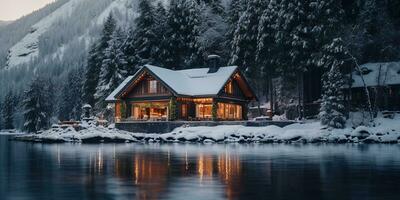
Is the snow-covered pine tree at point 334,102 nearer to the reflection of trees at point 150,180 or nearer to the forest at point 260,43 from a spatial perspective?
the forest at point 260,43

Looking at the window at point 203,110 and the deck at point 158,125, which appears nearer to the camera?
the deck at point 158,125

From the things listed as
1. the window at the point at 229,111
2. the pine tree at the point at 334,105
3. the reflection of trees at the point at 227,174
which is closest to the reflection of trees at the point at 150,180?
the reflection of trees at the point at 227,174

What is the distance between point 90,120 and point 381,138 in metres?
31.7

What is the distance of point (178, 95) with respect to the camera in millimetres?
49219

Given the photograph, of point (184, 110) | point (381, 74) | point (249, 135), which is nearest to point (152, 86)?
point (184, 110)

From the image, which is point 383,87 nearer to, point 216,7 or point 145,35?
point 216,7

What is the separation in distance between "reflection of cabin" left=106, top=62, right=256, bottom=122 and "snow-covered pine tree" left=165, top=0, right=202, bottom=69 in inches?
433

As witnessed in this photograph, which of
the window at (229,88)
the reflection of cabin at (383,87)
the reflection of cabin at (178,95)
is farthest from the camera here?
the window at (229,88)

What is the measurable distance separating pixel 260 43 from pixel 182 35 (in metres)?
18.6

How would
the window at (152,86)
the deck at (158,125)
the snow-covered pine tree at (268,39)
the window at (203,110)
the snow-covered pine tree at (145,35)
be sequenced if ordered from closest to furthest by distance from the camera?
the deck at (158,125) → the window at (152,86) → the snow-covered pine tree at (268,39) → the window at (203,110) → the snow-covered pine tree at (145,35)

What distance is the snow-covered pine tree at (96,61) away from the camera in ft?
241

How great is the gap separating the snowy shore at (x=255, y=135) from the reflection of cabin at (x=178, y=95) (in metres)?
8.11

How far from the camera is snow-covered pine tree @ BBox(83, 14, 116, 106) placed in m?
73.4

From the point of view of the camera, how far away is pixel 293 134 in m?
36.0
